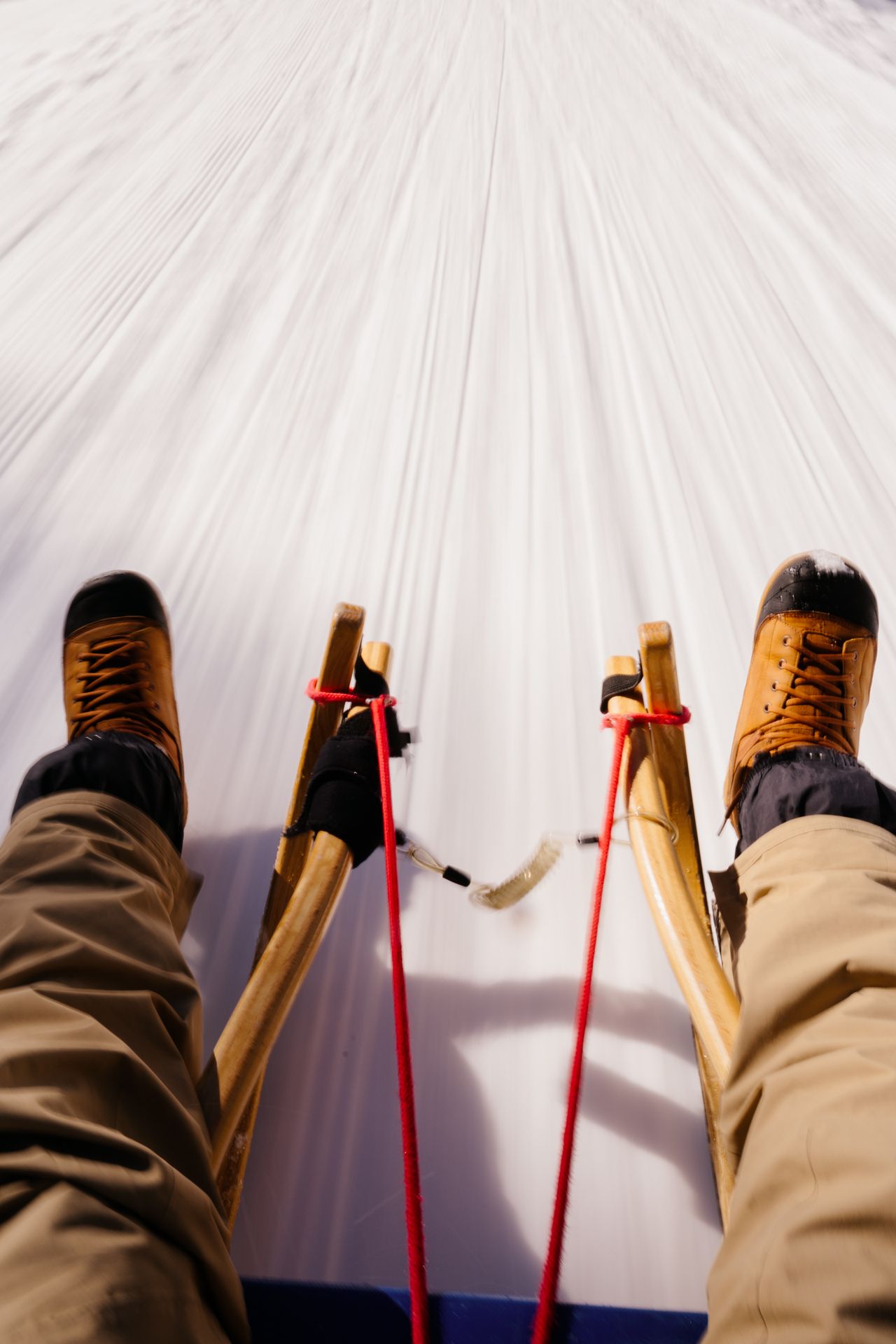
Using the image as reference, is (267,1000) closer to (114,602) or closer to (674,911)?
(674,911)

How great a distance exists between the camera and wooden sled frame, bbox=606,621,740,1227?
0.50 metres

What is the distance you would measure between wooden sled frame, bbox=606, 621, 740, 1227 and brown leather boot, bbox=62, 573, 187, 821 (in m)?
0.39

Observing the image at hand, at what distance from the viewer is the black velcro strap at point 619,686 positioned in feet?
2.32

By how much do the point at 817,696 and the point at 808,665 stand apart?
0.04m

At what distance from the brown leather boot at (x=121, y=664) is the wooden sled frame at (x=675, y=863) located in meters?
0.39

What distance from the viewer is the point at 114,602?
791mm

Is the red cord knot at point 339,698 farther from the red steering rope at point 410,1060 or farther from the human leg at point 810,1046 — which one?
the human leg at point 810,1046

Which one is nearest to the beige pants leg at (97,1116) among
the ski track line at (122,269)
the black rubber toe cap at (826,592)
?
the black rubber toe cap at (826,592)

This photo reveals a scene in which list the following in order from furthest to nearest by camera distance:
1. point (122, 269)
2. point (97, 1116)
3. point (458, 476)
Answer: point (122, 269) < point (458, 476) < point (97, 1116)

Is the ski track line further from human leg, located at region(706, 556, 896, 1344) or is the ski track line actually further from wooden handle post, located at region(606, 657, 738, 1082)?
human leg, located at region(706, 556, 896, 1344)

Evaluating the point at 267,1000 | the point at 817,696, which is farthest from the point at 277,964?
the point at 817,696

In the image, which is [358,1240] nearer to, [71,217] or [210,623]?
[210,623]

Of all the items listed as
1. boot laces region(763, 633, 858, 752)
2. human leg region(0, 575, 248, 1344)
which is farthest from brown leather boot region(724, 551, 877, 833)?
human leg region(0, 575, 248, 1344)

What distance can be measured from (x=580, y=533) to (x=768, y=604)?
352mm
